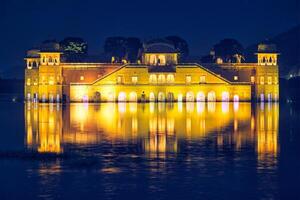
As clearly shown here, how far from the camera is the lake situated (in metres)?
23.2

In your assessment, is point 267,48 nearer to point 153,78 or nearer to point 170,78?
point 170,78

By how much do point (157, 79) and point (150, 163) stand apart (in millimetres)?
79048

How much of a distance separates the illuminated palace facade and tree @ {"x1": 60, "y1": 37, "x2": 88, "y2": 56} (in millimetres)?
26092

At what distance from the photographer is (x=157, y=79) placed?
353 ft

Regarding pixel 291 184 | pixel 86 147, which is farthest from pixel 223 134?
pixel 291 184

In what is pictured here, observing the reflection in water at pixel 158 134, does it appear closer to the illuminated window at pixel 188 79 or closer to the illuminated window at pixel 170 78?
the illuminated window at pixel 188 79

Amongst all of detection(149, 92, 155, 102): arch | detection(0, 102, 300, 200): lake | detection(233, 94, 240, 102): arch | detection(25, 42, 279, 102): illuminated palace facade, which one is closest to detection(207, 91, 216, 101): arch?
detection(25, 42, 279, 102): illuminated palace facade

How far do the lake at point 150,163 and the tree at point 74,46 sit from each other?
3673 inches

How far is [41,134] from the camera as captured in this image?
42.2 m

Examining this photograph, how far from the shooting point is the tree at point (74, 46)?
139m

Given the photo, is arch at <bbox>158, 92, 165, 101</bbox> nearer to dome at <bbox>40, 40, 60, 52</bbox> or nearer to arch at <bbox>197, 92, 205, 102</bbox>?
arch at <bbox>197, 92, 205, 102</bbox>

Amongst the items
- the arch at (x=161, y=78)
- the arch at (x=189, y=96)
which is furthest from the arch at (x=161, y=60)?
the arch at (x=189, y=96)

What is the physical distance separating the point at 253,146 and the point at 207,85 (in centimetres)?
7226

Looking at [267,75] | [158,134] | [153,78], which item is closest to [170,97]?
[153,78]
